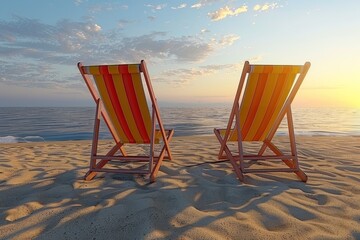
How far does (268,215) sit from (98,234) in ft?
4.31

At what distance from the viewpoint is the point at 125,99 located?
340 cm

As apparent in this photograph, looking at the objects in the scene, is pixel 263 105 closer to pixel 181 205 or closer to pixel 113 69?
pixel 181 205

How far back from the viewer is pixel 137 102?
3408 mm

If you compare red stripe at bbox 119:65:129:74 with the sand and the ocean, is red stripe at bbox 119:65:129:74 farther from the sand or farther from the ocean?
the ocean

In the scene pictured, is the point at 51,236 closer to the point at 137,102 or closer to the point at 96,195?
the point at 96,195

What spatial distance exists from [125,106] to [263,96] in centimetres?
176

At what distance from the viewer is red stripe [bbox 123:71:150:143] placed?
10.6ft

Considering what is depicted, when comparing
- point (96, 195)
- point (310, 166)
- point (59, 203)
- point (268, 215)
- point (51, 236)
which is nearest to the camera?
point (51, 236)

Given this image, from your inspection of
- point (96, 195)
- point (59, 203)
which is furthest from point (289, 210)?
point (59, 203)

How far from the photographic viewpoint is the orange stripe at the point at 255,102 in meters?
3.28

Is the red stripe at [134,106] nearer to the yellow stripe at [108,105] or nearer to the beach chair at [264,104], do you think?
the yellow stripe at [108,105]

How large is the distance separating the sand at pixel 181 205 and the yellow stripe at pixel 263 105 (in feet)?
1.95

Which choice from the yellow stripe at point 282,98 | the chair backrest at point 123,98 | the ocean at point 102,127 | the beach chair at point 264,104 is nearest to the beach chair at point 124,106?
the chair backrest at point 123,98

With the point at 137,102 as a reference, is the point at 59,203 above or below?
below
